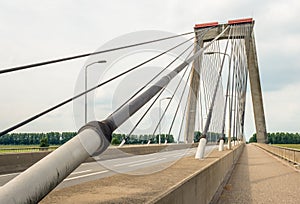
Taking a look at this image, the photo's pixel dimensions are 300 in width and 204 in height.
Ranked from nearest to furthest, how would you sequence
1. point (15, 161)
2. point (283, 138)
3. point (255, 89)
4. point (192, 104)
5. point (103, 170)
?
point (15, 161), point (103, 170), point (192, 104), point (255, 89), point (283, 138)

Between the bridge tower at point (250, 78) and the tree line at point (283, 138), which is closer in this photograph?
the bridge tower at point (250, 78)

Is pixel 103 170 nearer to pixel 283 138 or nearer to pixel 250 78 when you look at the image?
pixel 250 78

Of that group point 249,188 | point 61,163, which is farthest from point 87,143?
point 249,188

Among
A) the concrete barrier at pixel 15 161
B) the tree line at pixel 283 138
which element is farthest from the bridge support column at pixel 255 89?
the tree line at pixel 283 138

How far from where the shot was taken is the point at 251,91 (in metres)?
55.2

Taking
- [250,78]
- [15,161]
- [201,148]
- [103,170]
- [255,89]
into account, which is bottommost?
[103,170]

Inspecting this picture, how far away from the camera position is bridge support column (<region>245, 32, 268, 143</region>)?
50.5 m

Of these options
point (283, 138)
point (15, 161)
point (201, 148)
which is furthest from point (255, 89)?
point (283, 138)

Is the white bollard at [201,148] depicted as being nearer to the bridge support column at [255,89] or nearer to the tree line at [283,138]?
the bridge support column at [255,89]

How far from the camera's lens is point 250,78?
54.2 meters

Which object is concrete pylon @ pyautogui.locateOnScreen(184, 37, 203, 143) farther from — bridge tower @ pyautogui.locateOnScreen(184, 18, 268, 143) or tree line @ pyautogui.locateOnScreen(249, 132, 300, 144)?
tree line @ pyautogui.locateOnScreen(249, 132, 300, 144)

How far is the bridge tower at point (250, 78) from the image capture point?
41.9 metres

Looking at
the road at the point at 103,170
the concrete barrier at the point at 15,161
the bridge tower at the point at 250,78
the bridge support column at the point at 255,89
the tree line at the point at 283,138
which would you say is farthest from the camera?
the tree line at the point at 283,138

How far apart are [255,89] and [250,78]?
5.36ft
